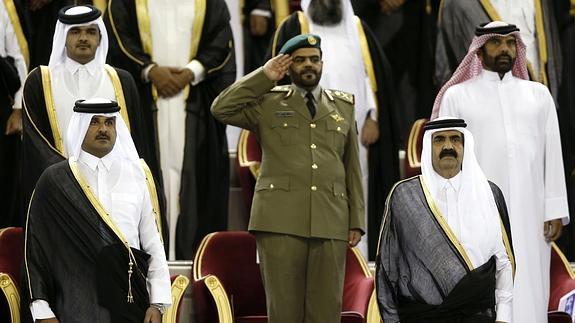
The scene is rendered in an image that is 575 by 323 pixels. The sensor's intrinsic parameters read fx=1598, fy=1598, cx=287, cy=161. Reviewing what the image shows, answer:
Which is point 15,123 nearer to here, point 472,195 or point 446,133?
point 446,133

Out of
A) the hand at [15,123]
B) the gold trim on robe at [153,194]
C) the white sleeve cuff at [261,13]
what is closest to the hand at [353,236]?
the gold trim on robe at [153,194]

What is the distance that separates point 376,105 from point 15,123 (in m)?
2.34

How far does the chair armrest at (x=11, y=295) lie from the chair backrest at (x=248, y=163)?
1983 millimetres

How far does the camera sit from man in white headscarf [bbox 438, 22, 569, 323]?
29.4ft

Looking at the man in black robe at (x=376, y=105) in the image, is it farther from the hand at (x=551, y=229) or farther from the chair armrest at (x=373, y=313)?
the hand at (x=551, y=229)

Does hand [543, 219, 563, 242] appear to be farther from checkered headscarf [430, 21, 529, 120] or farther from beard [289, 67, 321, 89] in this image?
beard [289, 67, 321, 89]

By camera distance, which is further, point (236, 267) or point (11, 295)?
point (236, 267)

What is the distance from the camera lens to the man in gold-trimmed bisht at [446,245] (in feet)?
25.1

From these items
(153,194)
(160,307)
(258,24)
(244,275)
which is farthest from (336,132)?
(258,24)

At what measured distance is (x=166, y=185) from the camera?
1000cm

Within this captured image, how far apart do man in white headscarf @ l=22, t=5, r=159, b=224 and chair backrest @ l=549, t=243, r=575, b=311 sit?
252 cm

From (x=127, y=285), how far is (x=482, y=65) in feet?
9.14

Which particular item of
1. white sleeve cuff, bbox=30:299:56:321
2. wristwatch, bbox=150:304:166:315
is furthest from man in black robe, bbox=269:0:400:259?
white sleeve cuff, bbox=30:299:56:321

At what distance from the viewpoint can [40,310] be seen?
7320 millimetres
